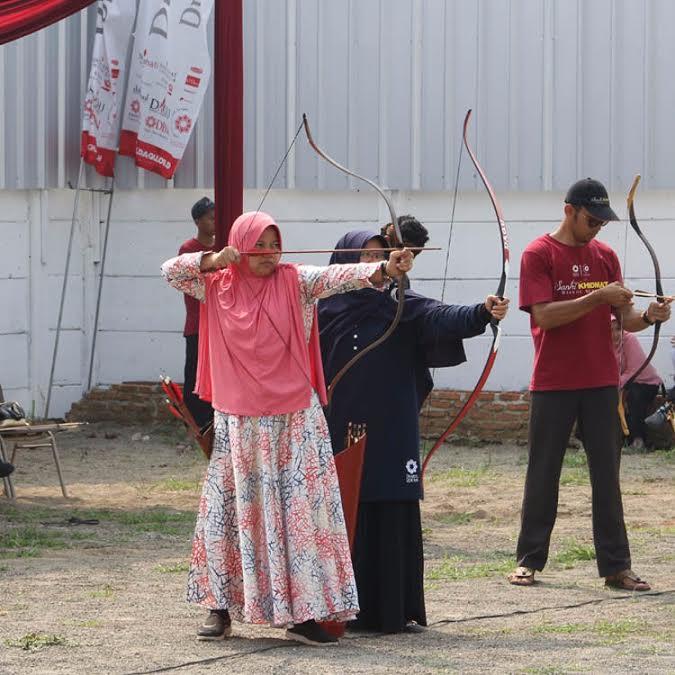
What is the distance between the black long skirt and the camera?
604 centimetres

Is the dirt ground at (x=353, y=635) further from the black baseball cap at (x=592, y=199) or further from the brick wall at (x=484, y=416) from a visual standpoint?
the black baseball cap at (x=592, y=199)

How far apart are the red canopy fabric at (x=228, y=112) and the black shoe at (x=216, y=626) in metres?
2.75

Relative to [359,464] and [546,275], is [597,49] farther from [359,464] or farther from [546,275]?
[359,464]

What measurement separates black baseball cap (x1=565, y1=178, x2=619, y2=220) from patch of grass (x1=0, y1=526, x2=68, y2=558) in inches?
126

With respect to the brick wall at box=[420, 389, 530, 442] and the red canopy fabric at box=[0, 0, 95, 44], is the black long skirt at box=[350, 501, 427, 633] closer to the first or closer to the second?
the red canopy fabric at box=[0, 0, 95, 44]

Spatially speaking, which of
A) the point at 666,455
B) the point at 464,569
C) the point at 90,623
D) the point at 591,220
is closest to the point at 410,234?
the point at 591,220

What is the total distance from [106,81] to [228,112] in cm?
543

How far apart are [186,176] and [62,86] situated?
1265 millimetres

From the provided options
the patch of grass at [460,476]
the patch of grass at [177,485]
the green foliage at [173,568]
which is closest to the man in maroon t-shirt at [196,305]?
the patch of grass at [177,485]

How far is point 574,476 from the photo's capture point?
11000mm

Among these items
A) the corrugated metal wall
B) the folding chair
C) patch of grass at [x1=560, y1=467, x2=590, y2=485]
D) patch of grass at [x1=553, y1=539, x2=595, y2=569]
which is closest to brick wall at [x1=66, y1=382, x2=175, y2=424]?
the corrugated metal wall

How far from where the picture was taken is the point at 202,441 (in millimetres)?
6090

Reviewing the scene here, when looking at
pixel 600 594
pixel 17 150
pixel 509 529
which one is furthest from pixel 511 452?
pixel 600 594

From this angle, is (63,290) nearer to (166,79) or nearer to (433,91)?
(166,79)
